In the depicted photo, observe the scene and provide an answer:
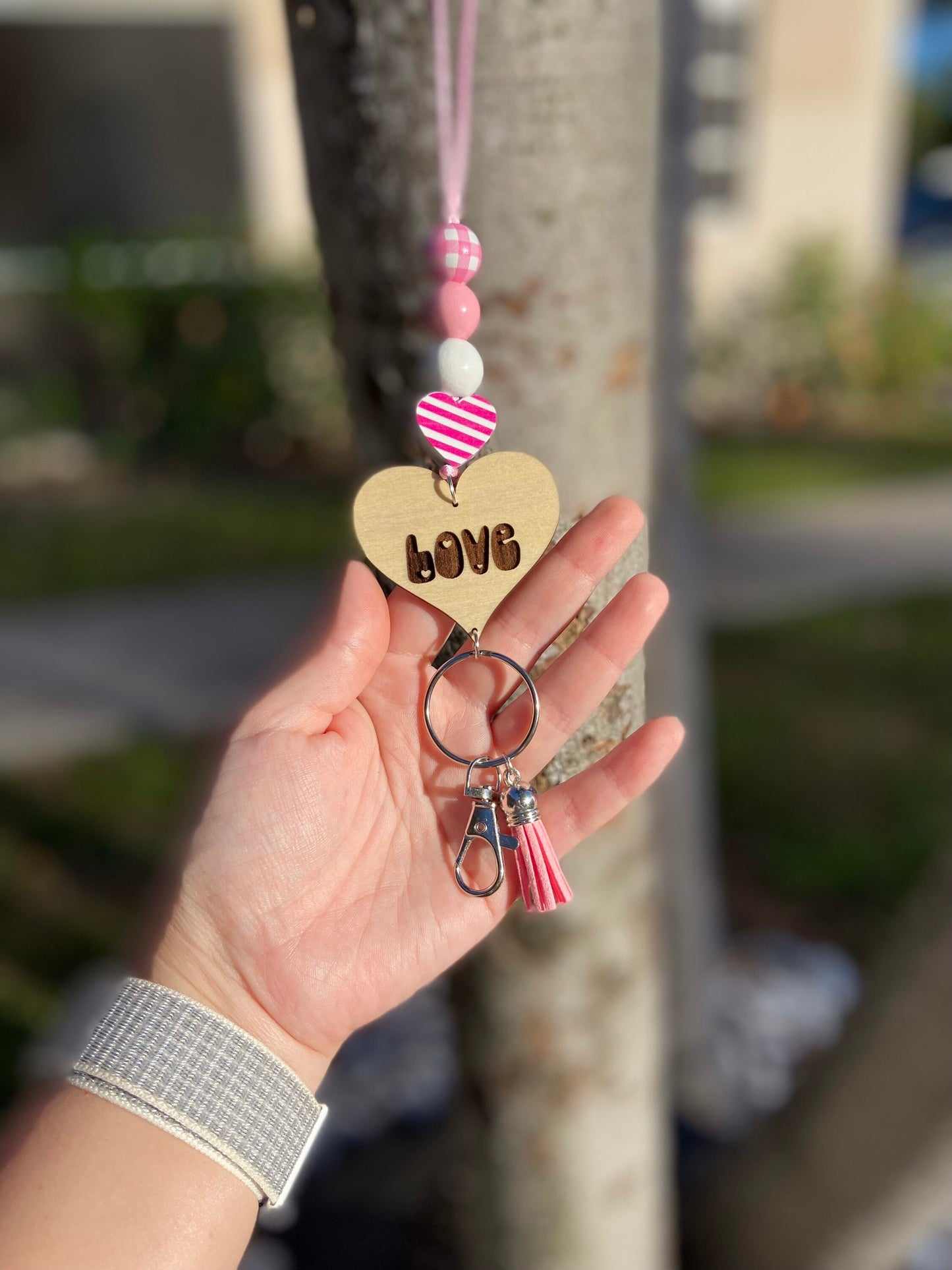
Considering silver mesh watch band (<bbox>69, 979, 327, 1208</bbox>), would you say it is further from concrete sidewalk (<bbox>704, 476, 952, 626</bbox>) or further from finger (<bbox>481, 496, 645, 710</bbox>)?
concrete sidewalk (<bbox>704, 476, 952, 626</bbox>)

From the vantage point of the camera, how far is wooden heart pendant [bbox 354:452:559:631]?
52.9 inches

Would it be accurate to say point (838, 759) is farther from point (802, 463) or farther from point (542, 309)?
point (802, 463)

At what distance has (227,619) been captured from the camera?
18.7 ft

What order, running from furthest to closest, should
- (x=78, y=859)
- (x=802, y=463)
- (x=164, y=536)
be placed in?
(x=802, y=463) → (x=164, y=536) → (x=78, y=859)

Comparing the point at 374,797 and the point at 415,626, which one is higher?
the point at 415,626

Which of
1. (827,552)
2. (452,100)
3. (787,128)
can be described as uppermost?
(452,100)

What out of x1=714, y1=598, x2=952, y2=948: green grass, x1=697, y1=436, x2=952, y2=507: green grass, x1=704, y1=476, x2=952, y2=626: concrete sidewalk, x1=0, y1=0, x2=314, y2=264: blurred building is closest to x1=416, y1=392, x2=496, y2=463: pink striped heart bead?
x1=714, y1=598, x2=952, y2=948: green grass

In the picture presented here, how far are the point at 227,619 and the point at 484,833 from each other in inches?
179

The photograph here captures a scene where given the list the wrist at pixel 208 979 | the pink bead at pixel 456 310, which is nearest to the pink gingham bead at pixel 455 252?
the pink bead at pixel 456 310

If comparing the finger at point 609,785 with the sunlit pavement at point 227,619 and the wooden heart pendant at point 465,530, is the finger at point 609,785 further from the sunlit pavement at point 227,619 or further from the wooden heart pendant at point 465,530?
the sunlit pavement at point 227,619

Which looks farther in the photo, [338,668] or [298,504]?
[298,504]

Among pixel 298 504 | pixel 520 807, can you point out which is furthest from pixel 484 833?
pixel 298 504

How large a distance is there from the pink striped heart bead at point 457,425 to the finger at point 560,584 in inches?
6.5

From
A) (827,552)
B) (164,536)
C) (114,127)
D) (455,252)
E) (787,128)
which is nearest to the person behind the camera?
(455,252)
